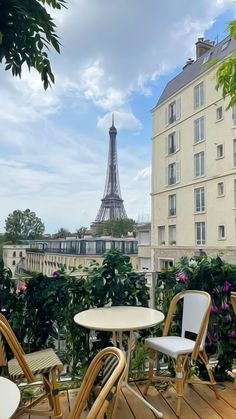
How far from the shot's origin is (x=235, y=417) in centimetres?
195

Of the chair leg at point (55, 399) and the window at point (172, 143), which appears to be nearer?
the chair leg at point (55, 399)

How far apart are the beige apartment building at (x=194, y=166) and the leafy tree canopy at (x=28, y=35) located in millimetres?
13041

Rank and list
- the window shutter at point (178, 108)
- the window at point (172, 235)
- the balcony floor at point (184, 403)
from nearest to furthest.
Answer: the balcony floor at point (184, 403) → the window at point (172, 235) → the window shutter at point (178, 108)

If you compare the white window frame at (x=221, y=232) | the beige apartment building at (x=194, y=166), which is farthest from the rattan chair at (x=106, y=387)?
the white window frame at (x=221, y=232)

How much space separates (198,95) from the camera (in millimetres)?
17125

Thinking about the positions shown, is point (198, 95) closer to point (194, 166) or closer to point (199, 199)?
point (194, 166)

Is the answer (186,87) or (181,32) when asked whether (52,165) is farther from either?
Result: (186,87)

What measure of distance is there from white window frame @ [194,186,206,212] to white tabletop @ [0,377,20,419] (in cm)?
1598

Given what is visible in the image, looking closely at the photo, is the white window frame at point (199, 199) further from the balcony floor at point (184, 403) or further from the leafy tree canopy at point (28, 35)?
the leafy tree canopy at point (28, 35)

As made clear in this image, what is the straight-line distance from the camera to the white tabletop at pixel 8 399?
100 cm

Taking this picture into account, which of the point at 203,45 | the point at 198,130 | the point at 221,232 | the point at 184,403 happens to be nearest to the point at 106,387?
the point at 184,403

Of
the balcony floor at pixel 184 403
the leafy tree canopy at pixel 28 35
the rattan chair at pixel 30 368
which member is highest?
the leafy tree canopy at pixel 28 35

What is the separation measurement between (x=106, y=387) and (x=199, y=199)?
16.8 meters

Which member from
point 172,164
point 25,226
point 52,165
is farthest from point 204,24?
point 172,164
